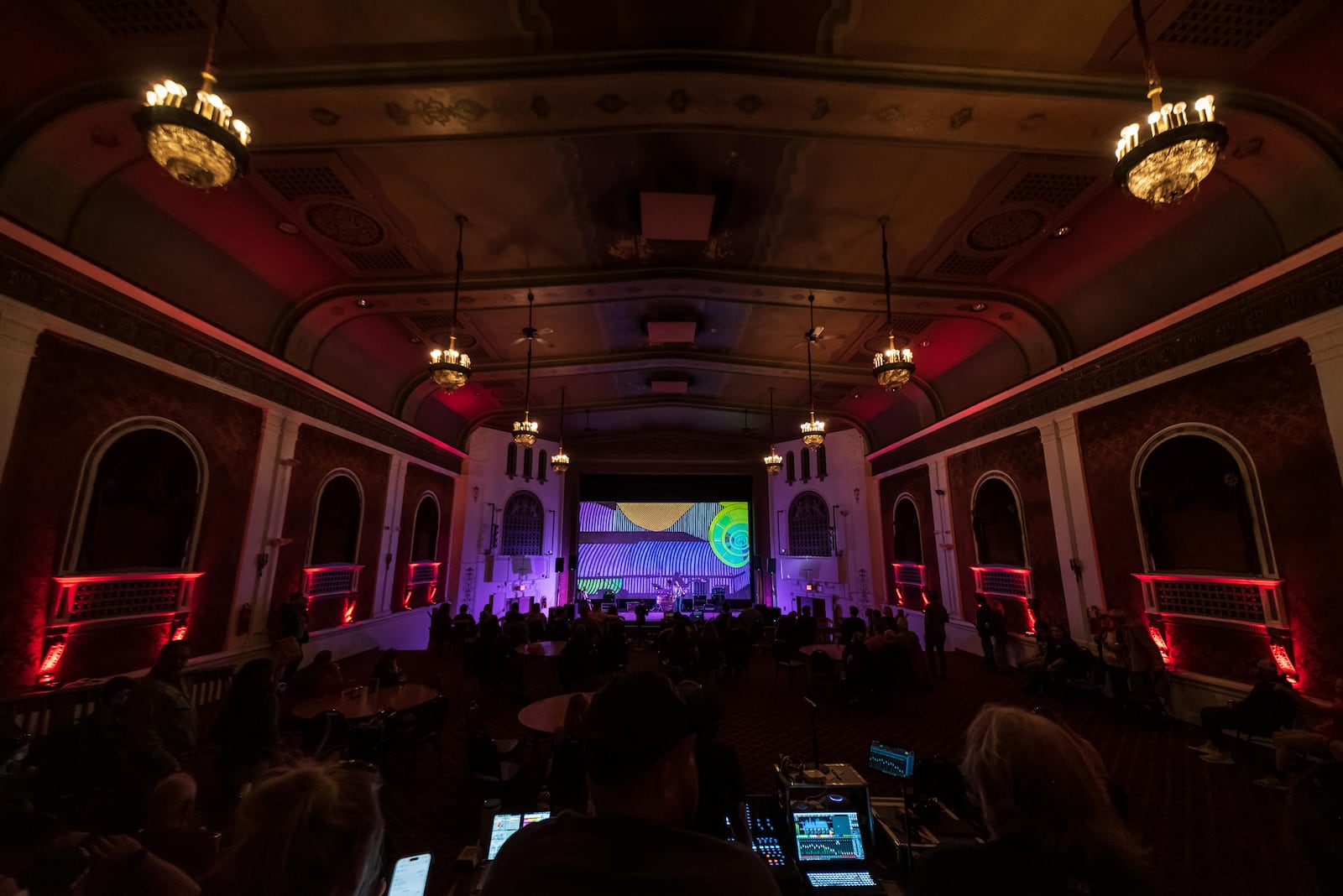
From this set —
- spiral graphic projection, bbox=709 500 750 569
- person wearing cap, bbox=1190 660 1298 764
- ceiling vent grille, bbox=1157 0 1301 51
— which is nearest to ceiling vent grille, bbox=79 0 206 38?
ceiling vent grille, bbox=1157 0 1301 51

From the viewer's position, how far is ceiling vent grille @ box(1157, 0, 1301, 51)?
3.42 meters

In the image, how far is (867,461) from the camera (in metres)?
13.2

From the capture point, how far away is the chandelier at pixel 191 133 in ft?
7.67

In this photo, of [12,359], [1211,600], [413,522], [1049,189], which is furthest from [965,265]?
[413,522]

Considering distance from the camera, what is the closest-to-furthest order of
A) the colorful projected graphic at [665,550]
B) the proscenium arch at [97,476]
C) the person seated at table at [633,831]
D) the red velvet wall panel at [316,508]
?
1. the person seated at table at [633,831]
2. the proscenium arch at [97,476]
3. the red velvet wall panel at [316,508]
4. the colorful projected graphic at [665,550]

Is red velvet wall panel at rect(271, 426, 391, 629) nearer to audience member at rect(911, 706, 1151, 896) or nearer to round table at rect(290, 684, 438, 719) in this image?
round table at rect(290, 684, 438, 719)

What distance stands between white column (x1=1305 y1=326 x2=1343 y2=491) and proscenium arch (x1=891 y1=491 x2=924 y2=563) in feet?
22.2

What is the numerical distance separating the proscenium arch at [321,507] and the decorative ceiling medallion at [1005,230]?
9.46m

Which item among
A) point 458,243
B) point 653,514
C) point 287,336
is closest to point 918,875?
Answer: point 458,243

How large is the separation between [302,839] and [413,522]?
10851mm

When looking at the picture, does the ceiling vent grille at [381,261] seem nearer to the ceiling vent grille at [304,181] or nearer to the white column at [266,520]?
the ceiling vent grille at [304,181]

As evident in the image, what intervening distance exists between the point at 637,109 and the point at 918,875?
4954 millimetres

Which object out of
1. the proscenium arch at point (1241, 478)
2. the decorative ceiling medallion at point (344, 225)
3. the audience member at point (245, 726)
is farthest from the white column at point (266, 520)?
the proscenium arch at point (1241, 478)

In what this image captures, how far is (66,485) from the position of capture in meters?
4.62
